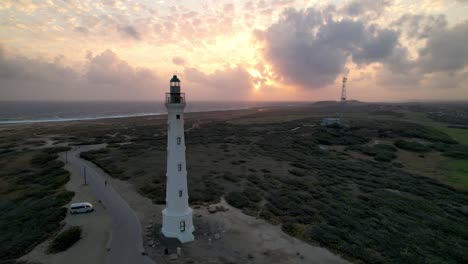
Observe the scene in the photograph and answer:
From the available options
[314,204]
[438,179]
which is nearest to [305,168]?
[314,204]

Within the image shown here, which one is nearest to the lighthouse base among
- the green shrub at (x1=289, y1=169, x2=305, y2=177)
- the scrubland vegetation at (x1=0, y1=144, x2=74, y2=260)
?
the scrubland vegetation at (x1=0, y1=144, x2=74, y2=260)

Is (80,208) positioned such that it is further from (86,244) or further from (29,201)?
(29,201)

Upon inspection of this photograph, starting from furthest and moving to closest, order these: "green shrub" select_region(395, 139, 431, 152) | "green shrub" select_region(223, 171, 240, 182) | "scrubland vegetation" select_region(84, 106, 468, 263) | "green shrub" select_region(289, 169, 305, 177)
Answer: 1. "green shrub" select_region(395, 139, 431, 152)
2. "green shrub" select_region(289, 169, 305, 177)
3. "green shrub" select_region(223, 171, 240, 182)
4. "scrubland vegetation" select_region(84, 106, 468, 263)

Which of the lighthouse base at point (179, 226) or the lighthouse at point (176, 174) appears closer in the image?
the lighthouse at point (176, 174)

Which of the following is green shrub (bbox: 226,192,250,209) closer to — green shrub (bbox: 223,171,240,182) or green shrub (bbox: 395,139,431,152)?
green shrub (bbox: 223,171,240,182)

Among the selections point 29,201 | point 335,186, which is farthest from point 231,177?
point 29,201

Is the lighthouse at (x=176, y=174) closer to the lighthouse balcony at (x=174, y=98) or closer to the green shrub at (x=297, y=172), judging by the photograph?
the lighthouse balcony at (x=174, y=98)

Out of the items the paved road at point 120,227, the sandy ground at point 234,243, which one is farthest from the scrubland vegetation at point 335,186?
the paved road at point 120,227
